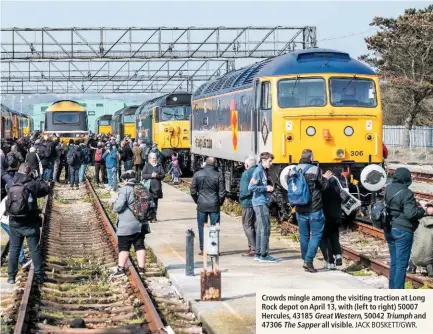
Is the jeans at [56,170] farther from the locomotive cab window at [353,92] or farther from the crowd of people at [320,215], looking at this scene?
the crowd of people at [320,215]

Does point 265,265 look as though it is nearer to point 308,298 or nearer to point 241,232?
point 241,232

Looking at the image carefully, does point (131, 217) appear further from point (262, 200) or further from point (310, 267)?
point (310, 267)

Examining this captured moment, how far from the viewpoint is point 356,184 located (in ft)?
59.3

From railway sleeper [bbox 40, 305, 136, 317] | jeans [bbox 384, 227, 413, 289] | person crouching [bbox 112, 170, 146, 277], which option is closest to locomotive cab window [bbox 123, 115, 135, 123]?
person crouching [bbox 112, 170, 146, 277]

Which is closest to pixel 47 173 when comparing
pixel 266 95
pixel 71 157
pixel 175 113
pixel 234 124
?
pixel 71 157

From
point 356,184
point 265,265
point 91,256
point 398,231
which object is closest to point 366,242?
point 356,184

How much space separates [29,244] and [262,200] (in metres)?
3.54

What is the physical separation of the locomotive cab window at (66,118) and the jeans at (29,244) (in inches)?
1350

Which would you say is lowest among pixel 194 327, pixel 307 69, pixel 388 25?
pixel 194 327

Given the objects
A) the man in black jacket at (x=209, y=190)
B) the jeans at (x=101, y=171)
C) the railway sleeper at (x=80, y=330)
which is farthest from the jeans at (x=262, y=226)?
the jeans at (x=101, y=171)

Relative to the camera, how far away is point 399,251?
1076cm

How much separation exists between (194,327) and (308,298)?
2.89 metres

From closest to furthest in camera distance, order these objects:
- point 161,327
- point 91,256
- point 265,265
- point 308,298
A: point 308,298 < point 161,327 < point 265,265 < point 91,256

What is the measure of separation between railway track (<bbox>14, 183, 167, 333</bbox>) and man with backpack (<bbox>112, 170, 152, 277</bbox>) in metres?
0.24
